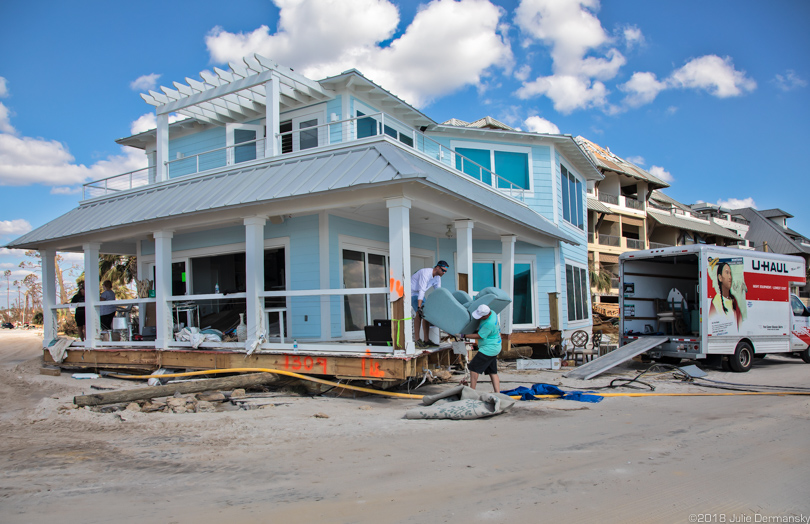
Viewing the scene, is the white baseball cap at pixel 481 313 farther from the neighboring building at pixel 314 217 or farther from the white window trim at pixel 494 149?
the white window trim at pixel 494 149

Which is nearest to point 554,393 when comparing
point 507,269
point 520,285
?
point 507,269

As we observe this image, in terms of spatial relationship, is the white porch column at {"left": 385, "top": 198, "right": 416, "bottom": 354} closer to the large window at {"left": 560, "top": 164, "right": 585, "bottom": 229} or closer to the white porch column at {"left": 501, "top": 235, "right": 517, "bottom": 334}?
the white porch column at {"left": 501, "top": 235, "right": 517, "bottom": 334}

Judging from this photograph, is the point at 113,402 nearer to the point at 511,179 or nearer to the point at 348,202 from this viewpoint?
the point at 348,202

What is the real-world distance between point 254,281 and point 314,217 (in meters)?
2.21

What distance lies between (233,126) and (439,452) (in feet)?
38.0

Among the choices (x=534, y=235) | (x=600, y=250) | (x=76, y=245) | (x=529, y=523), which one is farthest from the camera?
(x=600, y=250)

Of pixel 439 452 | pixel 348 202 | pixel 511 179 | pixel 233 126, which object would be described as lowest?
pixel 439 452

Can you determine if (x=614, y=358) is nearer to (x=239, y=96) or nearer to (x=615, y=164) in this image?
(x=239, y=96)

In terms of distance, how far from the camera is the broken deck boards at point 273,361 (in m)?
8.35

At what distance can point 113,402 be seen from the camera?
7859 millimetres

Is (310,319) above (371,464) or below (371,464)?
above

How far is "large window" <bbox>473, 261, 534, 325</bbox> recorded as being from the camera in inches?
606

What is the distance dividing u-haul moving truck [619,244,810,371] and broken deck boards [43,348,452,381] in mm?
5875

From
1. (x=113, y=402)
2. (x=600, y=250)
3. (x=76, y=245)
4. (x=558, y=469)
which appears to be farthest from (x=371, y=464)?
(x=600, y=250)
